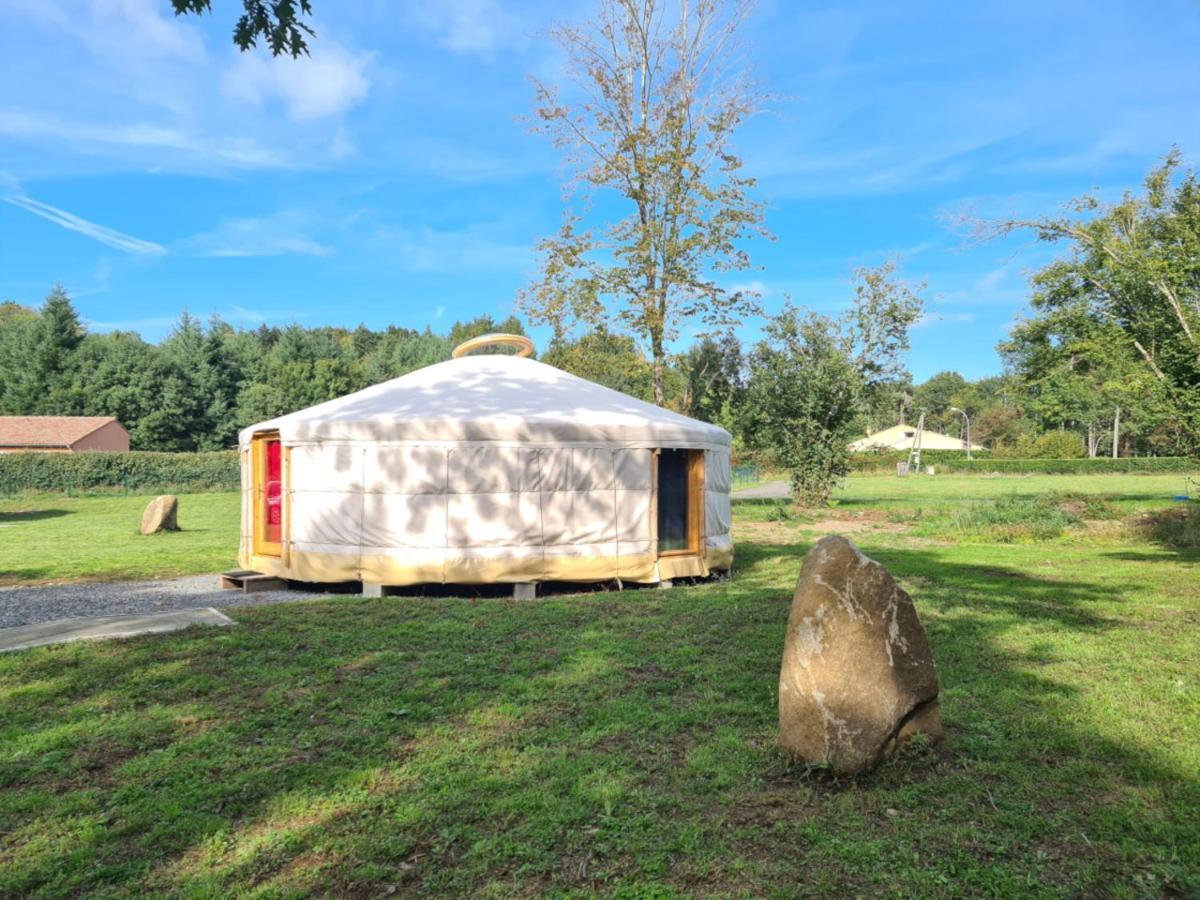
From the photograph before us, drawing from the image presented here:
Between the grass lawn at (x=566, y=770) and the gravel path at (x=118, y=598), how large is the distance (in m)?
1.60

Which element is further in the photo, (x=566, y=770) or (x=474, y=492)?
(x=474, y=492)

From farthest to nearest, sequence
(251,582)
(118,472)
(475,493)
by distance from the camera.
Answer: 1. (118,472)
2. (251,582)
3. (475,493)

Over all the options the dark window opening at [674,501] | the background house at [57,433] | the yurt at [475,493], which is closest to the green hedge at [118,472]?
the background house at [57,433]

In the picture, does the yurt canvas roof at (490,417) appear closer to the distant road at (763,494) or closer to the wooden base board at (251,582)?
the wooden base board at (251,582)

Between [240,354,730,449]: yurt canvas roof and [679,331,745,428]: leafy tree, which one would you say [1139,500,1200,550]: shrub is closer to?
[240,354,730,449]: yurt canvas roof

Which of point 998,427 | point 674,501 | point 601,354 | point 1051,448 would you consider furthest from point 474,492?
point 998,427

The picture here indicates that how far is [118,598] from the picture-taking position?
701 centimetres

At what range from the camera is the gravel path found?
20.8 ft

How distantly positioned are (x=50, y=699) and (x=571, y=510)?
14.9 feet

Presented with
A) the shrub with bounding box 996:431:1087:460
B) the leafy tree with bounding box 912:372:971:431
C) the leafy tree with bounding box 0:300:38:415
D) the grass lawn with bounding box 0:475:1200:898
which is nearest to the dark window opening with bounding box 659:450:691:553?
the grass lawn with bounding box 0:475:1200:898

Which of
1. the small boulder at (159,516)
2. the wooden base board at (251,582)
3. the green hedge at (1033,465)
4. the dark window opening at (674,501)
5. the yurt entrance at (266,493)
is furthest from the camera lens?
the green hedge at (1033,465)

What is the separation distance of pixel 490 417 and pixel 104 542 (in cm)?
862

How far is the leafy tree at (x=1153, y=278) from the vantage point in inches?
362

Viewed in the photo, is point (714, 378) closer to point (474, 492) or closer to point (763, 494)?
point (763, 494)
